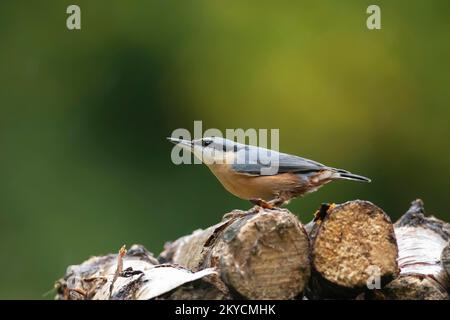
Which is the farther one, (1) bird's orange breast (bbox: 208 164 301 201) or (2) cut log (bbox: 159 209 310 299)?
(1) bird's orange breast (bbox: 208 164 301 201)

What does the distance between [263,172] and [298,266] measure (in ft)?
3.16

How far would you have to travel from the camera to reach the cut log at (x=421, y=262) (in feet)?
10.5

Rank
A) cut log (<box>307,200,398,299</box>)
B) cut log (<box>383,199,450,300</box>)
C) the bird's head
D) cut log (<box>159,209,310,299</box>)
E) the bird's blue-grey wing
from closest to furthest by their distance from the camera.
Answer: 1. cut log (<box>159,209,310,299</box>)
2. cut log (<box>307,200,398,299</box>)
3. cut log (<box>383,199,450,300</box>)
4. the bird's blue-grey wing
5. the bird's head

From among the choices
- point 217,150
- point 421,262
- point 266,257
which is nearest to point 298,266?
point 266,257

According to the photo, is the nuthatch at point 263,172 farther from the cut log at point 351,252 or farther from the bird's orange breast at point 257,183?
the cut log at point 351,252

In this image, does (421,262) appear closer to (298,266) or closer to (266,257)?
(298,266)

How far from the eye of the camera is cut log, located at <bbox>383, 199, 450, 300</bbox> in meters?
3.21

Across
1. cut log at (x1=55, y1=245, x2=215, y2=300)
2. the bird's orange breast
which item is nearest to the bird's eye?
the bird's orange breast

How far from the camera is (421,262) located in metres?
3.50

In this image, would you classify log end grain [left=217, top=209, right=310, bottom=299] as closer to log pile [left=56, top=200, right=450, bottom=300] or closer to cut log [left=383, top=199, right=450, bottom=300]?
log pile [left=56, top=200, right=450, bottom=300]

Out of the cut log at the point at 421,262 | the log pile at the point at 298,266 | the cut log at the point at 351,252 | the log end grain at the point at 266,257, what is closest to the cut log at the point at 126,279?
the log pile at the point at 298,266

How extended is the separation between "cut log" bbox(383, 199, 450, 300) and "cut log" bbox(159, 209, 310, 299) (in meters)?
0.42

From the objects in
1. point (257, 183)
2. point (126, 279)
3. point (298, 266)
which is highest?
point (257, 183)
